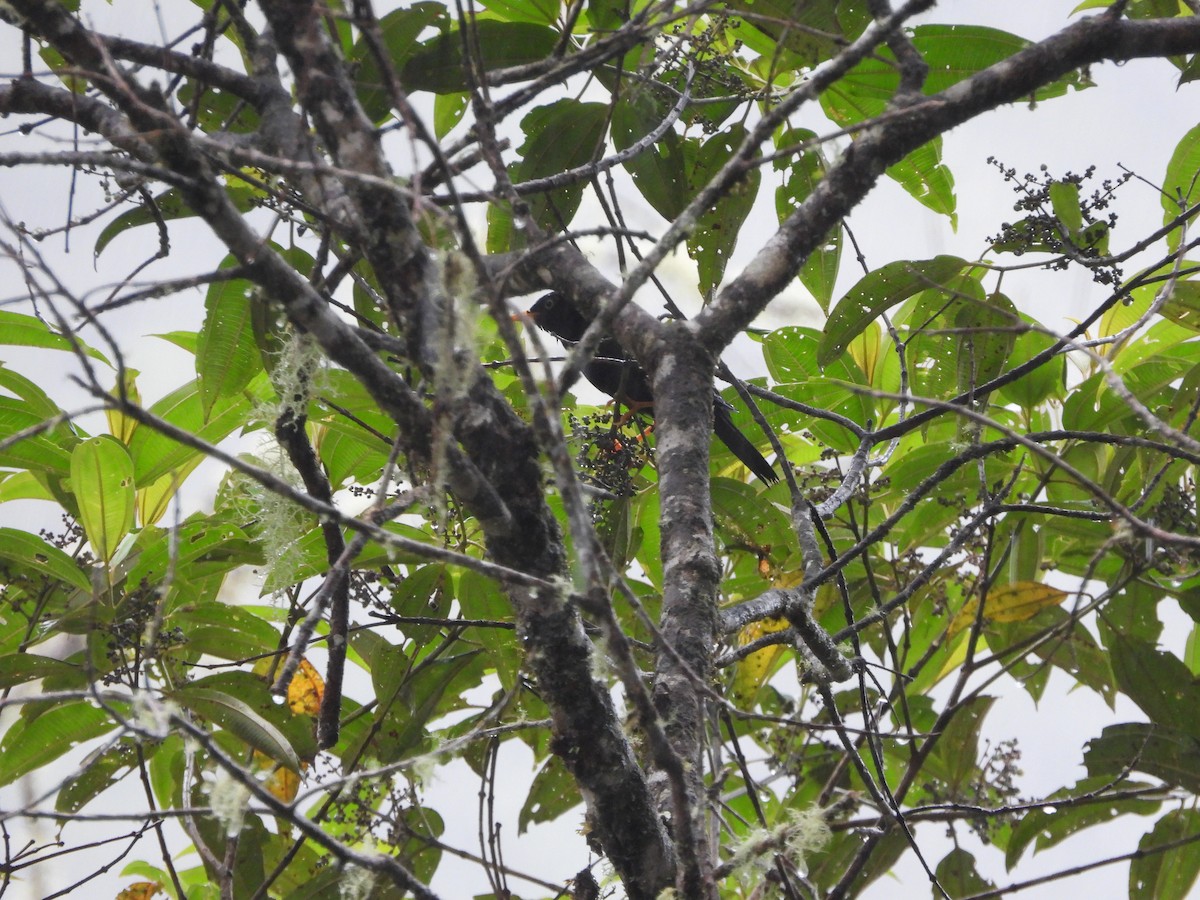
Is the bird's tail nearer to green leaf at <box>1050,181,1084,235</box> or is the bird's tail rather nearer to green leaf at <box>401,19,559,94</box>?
green leaf at <box>1050,181,1084,235</box>

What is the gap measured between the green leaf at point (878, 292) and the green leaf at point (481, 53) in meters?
0.83

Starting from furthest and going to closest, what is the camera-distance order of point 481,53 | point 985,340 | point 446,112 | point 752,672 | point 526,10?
point 752,672 → point 985,340 → point 446,112 → point 526,10 → point 481,53

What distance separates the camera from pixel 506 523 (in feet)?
3.68

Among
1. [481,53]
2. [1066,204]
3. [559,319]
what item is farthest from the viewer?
[559,319]

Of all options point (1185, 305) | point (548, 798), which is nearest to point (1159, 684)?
point (1185, 305)

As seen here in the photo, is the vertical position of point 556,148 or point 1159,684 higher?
point 556,148

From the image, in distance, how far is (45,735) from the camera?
7.23 feet

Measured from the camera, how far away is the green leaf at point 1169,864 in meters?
2.38

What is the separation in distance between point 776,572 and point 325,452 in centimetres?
121

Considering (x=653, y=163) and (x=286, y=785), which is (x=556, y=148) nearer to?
(x=653, y=163)

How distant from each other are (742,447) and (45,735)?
1.96 meters

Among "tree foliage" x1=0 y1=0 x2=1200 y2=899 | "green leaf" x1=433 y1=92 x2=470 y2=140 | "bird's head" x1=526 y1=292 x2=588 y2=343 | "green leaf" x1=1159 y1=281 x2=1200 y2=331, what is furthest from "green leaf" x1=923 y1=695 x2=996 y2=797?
"green leaf" x1=433 y1=92 x2=470 y2=140

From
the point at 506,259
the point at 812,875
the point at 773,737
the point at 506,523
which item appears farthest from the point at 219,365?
the point at 812,875

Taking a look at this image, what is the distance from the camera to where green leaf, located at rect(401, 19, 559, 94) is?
1.74 metres
